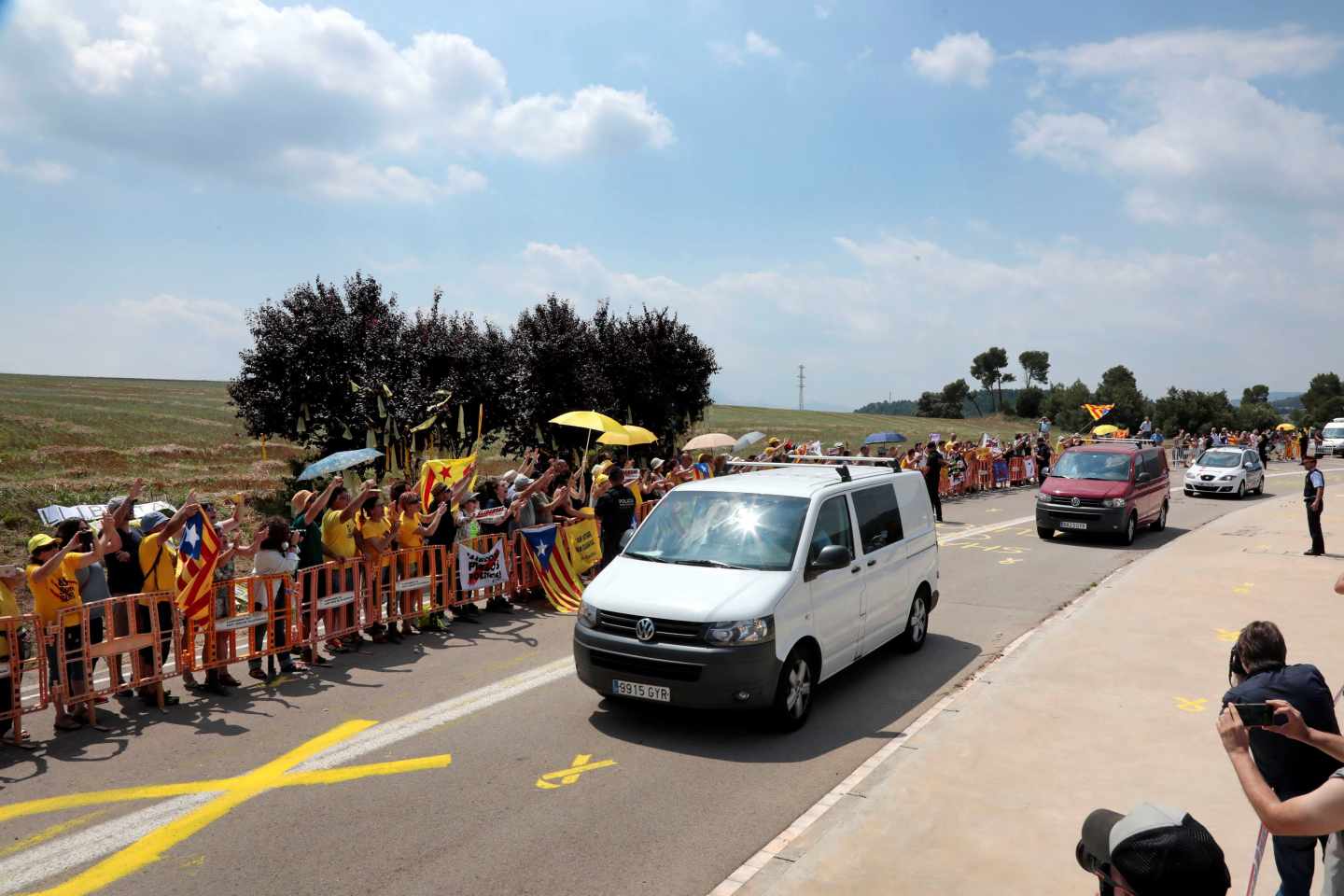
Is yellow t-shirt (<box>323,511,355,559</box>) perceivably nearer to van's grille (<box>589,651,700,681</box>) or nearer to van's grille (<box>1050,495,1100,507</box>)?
van's grille (<box>589,651,700,681</box>)

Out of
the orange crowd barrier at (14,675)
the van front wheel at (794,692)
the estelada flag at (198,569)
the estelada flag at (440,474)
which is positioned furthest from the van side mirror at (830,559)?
the orange crowd barrier at (14,675)

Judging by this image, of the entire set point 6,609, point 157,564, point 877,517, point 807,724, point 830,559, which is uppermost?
point 877,517

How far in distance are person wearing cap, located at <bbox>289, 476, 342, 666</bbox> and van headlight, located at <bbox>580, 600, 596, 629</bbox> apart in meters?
3.42

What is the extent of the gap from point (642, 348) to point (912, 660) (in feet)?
67.1

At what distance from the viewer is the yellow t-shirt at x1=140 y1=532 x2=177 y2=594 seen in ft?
26.0

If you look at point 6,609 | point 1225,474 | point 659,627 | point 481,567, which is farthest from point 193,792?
point 1225,474

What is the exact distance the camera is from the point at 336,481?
9367 mm

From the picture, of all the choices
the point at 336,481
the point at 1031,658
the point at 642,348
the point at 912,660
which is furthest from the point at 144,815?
the point at 642,348

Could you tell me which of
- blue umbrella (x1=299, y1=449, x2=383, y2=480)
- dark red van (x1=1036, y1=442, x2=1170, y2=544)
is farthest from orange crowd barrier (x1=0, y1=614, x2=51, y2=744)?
dark red van (x1=1036, y1=442, x2=1170, y2=544)

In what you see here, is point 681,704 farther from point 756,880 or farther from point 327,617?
point 327,617

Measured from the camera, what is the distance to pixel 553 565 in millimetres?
12164

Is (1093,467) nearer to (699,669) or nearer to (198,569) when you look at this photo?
(699,669)

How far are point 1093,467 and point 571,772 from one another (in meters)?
15.7

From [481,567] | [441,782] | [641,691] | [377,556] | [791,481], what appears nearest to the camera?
[441,782]
